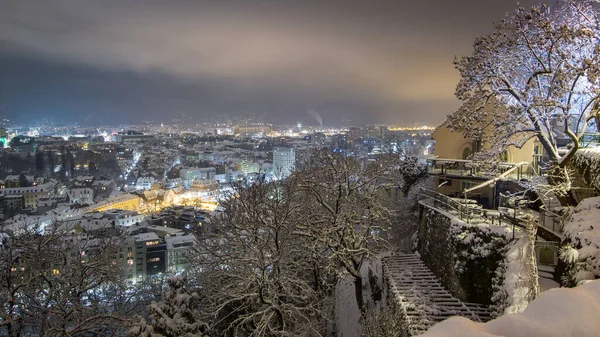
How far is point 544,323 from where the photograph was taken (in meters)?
2.14

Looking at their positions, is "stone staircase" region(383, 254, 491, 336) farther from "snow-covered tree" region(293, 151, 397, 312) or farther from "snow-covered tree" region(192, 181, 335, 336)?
"snow-covered tree" region(192, 181, 335, 336)

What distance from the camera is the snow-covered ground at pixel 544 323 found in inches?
81.1

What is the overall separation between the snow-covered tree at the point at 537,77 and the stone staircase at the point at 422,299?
3188 millimetres

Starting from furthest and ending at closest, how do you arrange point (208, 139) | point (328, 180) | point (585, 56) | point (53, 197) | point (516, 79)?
point (208, 139) < point (53, 197) < point (328, 180) < point (516, 79) < point (585, 56)

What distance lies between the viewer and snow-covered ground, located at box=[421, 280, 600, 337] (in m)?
2.06

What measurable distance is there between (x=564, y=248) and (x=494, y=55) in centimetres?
408

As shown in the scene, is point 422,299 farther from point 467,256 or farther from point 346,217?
point 346,217

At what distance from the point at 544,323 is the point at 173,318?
8.10 metres

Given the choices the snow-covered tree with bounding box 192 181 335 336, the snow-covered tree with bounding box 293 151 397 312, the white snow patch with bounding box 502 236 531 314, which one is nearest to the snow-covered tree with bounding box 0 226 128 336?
the snow-covered tree with bounding box 192 181 335 336

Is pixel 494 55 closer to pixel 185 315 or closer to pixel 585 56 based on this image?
pixel 585 56

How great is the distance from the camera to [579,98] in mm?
7770

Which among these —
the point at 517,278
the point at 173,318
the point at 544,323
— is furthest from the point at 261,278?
the point at 544,323

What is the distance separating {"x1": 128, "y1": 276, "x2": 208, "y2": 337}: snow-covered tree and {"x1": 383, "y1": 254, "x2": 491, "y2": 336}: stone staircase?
4.77m

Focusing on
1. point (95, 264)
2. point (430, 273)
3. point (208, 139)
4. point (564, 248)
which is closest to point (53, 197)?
point (95, 264)
